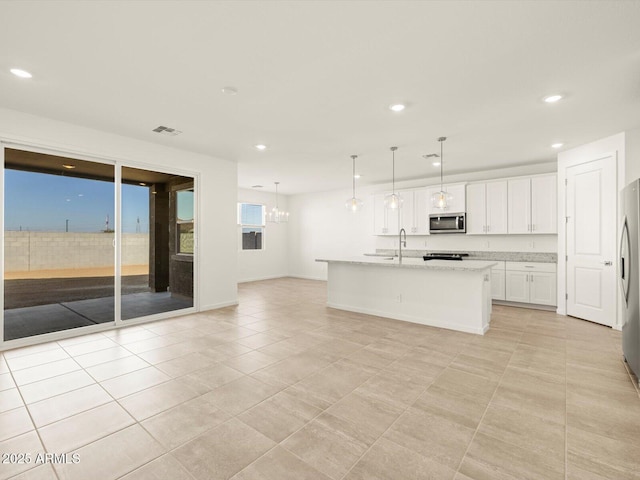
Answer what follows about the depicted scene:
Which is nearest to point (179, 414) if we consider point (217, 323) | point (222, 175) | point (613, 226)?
point (217, 323)

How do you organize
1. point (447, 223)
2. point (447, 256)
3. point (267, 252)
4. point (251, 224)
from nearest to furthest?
point (447, 256), point (447, 223), point (251, 224), point (267, 252)

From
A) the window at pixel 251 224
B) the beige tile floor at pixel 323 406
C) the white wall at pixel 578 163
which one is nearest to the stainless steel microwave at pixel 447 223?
the white wall at pixel 578 163

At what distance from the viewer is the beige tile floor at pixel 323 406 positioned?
175cm

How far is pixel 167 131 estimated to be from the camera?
420 cm

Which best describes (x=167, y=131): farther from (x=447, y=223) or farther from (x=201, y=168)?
(x=447, y=223)

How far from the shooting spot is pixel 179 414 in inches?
88.0

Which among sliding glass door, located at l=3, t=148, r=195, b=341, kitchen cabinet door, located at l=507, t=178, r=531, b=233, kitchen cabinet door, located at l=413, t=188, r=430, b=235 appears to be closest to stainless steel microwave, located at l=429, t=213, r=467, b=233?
kitchen cabinet door, located at l=413, t=188, r=430, b=235

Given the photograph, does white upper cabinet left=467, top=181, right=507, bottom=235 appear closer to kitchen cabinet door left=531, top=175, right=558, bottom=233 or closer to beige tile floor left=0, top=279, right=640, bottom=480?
kitchen cabinet door left=531, top=175, right=558, bottom=233

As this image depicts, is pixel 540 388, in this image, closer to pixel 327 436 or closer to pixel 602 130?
pixel 327 436

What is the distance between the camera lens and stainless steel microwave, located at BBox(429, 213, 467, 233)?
6457 millimetres

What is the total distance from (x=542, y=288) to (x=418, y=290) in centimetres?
257

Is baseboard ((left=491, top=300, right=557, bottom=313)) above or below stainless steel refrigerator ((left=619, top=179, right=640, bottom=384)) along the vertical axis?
below

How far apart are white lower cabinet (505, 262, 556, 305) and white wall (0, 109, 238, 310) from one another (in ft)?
16.8

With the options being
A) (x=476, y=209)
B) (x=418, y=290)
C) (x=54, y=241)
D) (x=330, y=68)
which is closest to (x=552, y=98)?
(x=330, y=68)
